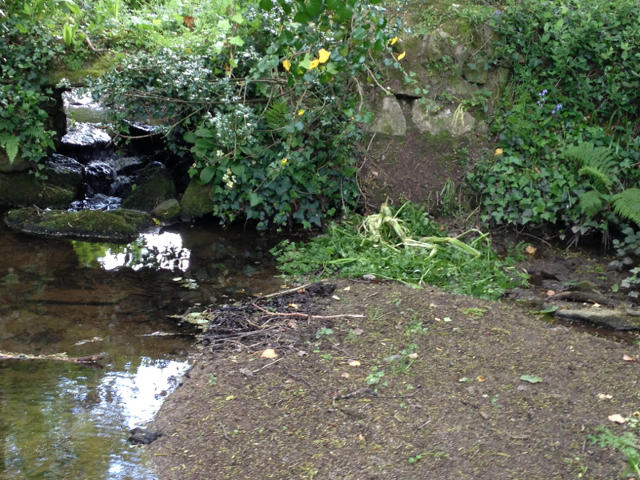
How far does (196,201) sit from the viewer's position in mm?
7754

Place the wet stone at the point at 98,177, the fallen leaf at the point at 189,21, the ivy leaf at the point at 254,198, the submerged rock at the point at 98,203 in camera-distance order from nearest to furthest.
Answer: the ivy leaf at the point at 254,198 < the fallen leaf at the point at 189,21 < the submerged rock at the point at 98,203 < the wet stone at the point at 98,177

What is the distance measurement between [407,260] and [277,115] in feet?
7.42

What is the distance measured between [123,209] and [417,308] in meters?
4.67

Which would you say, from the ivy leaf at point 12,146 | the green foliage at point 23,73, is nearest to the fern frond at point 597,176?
the green foliage at point 23,73

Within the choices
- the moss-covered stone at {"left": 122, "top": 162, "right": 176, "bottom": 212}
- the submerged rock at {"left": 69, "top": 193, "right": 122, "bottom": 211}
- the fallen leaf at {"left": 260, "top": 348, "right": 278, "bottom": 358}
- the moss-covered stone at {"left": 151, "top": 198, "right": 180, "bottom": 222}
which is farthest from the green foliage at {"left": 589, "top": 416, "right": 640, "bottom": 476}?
the submerged rock at {"left": 69, "top": 193, "right": 122, "bottom": 211}

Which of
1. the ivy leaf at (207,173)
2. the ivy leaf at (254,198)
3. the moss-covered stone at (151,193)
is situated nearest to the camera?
the ivy leaf at (254,198)

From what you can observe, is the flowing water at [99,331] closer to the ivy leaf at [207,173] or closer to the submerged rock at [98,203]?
the ivy leaf at [207,173]

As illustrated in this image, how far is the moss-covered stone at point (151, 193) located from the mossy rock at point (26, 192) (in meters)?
0.91

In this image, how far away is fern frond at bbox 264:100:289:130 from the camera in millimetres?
6785

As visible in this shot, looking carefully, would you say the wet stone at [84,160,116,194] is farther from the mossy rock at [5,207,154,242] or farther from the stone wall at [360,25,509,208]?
the stone wall at [360,25,509,208]

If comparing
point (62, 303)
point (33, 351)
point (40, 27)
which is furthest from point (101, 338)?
point (40, 27)

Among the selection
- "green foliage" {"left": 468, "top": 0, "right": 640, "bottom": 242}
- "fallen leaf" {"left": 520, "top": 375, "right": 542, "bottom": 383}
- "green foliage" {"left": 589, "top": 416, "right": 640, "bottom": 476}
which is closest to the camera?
"green foliage" {"left": 589, "top": 416, "right": 640, "bottom": 476}

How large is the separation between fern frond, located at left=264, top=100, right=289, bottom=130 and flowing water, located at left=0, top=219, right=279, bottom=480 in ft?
4.40

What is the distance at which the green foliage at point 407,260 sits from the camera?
18.5 feet
